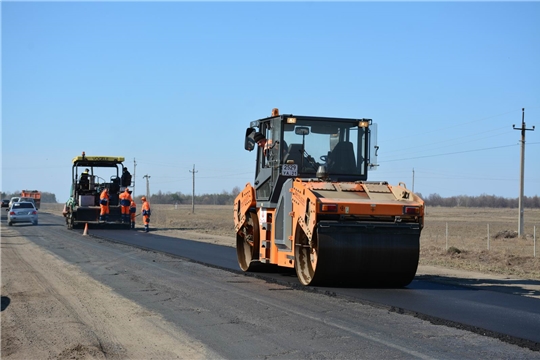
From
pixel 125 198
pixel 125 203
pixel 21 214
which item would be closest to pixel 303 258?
pixel 125 198

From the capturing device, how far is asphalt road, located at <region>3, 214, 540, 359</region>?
23.3 ft

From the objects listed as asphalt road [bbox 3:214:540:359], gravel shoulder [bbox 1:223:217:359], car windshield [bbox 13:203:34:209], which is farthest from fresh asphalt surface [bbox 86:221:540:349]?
car windshield [bbox 13:203:34:209]

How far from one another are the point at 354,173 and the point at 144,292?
14.4 feet

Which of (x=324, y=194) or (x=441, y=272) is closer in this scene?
(x=324, y=194)

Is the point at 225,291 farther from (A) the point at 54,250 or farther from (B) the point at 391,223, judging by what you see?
(A) the point at 54,250

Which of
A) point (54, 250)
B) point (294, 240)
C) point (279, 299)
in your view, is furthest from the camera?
point (54, 250)

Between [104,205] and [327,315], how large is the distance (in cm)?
2433

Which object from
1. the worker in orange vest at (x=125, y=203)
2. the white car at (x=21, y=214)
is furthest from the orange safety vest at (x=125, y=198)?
the white car at (x=21, y=214)

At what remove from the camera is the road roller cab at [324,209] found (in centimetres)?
1115

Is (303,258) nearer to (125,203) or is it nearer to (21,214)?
(125,203)

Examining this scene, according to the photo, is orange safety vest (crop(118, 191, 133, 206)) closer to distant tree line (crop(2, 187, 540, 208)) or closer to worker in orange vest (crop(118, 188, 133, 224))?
worker in orange vest (crop(118, 188, 133, 224))

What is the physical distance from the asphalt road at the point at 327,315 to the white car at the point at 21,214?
2558 cm

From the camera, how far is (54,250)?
2048 centimetres

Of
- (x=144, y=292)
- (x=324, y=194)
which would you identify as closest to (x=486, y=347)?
(x=324, y=194)
